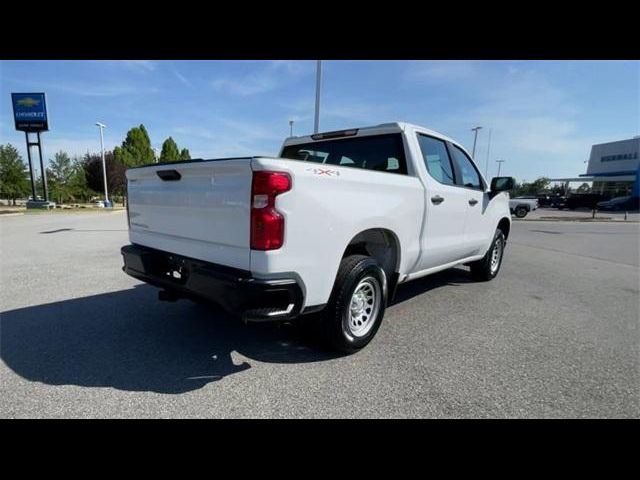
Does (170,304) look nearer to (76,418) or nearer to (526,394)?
(76,418)

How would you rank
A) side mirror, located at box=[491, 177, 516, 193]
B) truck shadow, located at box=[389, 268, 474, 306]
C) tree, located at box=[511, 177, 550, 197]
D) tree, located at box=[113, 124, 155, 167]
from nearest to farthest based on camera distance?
truck shadow, located at box=[389, 268, 474, 306] < side mirror, located at box=[491, 177, 516, 193] < tree, located at box=[113, 124, 155, 167] < tree, located at box=[511, 177, 550, 197]

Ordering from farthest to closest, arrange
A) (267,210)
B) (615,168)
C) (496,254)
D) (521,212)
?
(615,168), (521,212), (496,254), (267,210)

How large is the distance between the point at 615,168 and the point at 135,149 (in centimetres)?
6865

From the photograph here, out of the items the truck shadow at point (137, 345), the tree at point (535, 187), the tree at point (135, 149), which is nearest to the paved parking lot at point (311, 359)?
the truck shadow at point (137, 345)

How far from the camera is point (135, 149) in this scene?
1704 inches

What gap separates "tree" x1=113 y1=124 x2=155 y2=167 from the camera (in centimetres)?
4166

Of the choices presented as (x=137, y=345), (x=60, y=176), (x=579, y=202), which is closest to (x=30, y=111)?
(x=60, y=176)

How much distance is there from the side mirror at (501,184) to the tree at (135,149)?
45054mm

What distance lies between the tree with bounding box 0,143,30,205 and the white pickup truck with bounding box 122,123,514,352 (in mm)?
47893

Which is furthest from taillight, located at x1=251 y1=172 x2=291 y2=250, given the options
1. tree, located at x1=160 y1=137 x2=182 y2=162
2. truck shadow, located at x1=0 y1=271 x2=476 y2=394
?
tree, located at x1=160 y1=137 x2=182 y2=162

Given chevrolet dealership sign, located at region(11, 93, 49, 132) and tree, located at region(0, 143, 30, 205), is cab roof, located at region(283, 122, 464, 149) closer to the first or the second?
chevrolet dealership sign, located at region(11, 93, 49, 132)

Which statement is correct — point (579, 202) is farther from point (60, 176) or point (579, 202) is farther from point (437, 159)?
point (60, 176)
